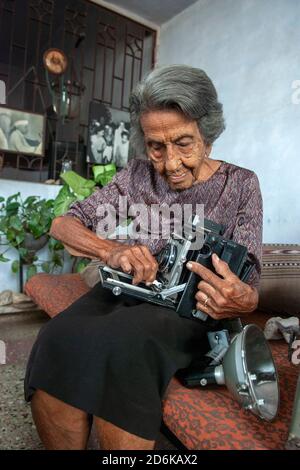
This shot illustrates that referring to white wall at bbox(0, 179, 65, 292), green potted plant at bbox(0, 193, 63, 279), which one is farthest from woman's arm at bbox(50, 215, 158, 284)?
white wall at bbox(0, 179, 65, 292)

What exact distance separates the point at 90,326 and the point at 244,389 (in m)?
0.37

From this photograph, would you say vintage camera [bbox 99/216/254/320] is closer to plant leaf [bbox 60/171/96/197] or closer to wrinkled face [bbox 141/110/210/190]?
wrinkled face [bbox 141/110/210/190]

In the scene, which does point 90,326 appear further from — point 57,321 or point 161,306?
point 161,306

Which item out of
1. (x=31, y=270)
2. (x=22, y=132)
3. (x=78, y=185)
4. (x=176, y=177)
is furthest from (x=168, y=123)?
(x=22, y=132)

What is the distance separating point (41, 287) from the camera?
195cm

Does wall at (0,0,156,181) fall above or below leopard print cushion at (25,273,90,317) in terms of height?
above

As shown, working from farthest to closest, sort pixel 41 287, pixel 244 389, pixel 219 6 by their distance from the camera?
pixel 219 6
pixel 41 287
pixel 244 389

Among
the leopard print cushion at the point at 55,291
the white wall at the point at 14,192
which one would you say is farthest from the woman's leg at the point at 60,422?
the white wall at the point at 14,192

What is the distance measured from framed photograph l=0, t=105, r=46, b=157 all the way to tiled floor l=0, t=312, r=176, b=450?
1.36 metres

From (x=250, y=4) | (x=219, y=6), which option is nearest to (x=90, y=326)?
(x=250, y=4)

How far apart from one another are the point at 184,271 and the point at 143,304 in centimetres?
15

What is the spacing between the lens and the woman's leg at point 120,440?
2.53ft

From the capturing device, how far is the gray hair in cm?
105

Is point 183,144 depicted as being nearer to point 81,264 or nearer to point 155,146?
point 155,146
